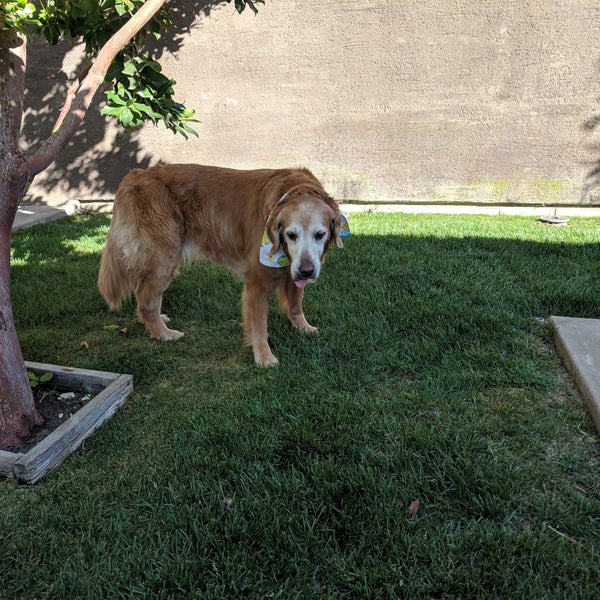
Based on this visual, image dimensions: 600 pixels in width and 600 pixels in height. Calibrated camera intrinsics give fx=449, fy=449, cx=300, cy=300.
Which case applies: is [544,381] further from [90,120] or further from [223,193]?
[90,120]

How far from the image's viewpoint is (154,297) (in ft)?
11.0

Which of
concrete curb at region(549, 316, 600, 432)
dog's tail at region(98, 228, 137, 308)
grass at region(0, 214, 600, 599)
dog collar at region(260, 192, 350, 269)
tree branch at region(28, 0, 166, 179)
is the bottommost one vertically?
grass at region(0, 214, 600, 599)

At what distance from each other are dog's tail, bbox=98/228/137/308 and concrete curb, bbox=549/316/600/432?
9.75ft

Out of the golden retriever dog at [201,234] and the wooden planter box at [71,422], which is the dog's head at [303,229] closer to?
the golden retriever dog at [201,234]

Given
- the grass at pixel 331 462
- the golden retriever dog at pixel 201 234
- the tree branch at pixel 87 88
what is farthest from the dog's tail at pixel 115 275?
the tree branch at pixel 87 88

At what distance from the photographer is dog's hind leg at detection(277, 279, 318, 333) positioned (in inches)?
130

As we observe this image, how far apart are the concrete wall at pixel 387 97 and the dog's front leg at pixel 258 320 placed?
5.02m

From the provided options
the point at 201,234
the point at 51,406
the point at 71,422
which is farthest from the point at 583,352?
the point at 51,406

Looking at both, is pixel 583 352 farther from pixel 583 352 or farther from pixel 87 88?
pixel 87 88

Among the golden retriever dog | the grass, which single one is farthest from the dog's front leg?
the grass

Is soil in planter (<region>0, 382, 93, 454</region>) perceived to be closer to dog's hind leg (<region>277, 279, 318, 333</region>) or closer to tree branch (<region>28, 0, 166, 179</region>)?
tree branch (<region>28, 0, 166, 179</region>)

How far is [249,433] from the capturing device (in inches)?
87.9

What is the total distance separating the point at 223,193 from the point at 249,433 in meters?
1.80

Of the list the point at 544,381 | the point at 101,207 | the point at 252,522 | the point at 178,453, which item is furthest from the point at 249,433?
the point at 101,207
